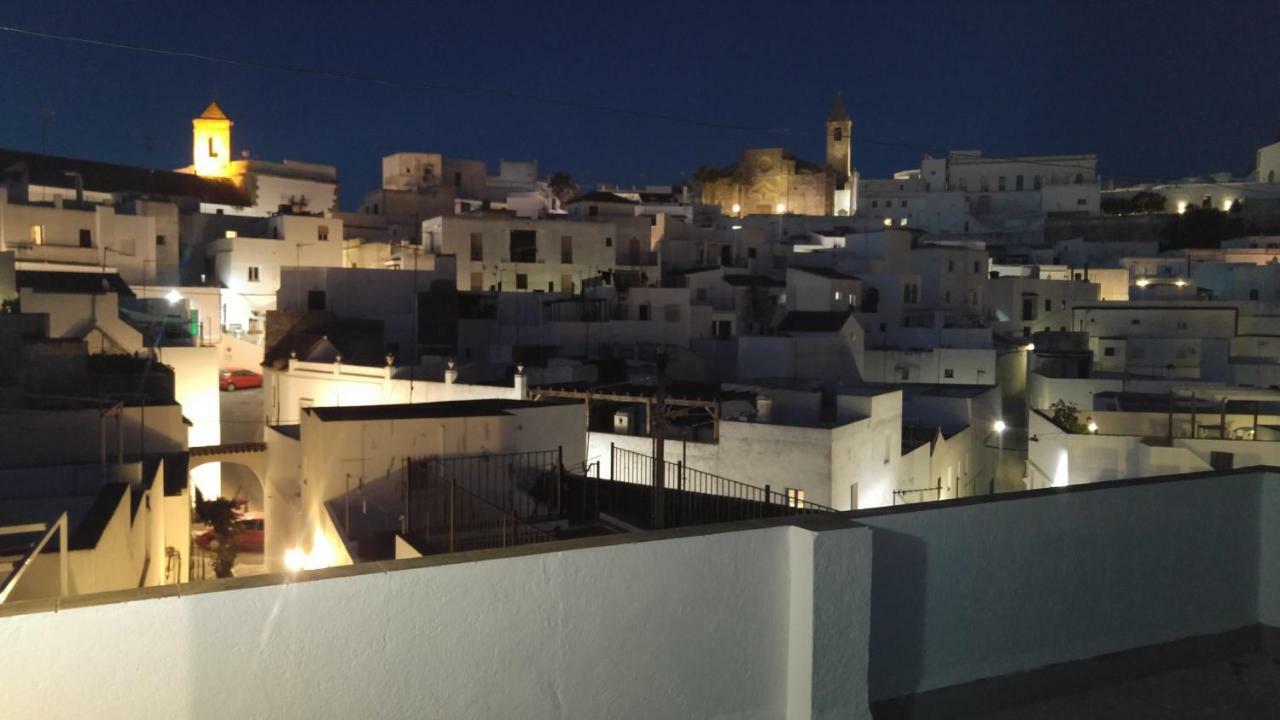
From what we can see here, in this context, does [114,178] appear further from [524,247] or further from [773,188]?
[773,188]

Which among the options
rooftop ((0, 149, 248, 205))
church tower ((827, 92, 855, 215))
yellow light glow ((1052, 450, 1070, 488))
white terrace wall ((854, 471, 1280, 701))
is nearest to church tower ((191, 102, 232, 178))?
rooftop ((0, 149, 248, 205))

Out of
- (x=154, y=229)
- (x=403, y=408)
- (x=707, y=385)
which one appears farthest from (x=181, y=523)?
(x=154, y=229)

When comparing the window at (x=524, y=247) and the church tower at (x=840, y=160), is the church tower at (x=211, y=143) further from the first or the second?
the church tower at (x=840, y=160)

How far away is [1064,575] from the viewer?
409 centimetres

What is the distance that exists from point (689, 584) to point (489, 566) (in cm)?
72

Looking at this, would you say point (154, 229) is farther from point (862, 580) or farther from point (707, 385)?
point (862, 580)

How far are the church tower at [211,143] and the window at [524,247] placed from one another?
16743 millimetres

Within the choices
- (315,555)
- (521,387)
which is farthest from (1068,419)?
(315,555)

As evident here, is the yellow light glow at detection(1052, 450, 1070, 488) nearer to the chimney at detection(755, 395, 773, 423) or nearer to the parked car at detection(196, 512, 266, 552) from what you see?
the chimney at detection(755, 395, 773, 423)

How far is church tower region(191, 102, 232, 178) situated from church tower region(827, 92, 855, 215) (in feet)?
96.9

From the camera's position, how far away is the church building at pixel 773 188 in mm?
51219

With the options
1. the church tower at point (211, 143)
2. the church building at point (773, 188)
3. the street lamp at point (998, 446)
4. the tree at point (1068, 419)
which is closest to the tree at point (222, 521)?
the tree at point (1068, 419)

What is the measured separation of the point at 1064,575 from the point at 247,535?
17.9 meters

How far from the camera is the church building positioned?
51219 mm
